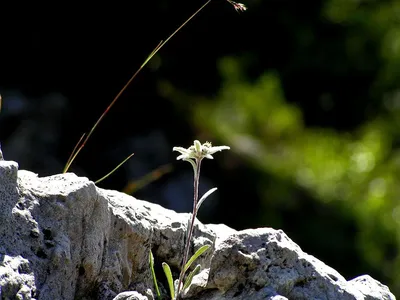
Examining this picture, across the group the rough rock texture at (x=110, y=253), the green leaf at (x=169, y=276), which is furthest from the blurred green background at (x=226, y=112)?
the green leaf at (x=169, y=276)

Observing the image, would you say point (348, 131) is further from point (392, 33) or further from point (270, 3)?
point (270, 3)

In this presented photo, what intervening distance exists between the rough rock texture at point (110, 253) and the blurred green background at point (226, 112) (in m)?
3.02

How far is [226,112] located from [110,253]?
7.67 metres

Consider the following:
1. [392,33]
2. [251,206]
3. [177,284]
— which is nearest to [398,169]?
[392,33]

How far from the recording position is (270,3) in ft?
30.0

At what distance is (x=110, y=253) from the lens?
2160 mm

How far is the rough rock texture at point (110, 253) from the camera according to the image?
191cm

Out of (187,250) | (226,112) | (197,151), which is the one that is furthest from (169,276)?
(226,112)

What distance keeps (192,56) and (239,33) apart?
2.42 feet

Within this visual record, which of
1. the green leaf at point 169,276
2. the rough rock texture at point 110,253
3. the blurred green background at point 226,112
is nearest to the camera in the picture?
the rough rock texture at point 110,253

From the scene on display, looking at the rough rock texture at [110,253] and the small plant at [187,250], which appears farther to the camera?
the small plant at [187,250]

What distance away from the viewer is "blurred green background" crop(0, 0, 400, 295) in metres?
6.96

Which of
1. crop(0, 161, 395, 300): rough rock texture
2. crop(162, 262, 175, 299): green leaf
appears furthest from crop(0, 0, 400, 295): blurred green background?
crop(162, 262, 175, 299): green leaf

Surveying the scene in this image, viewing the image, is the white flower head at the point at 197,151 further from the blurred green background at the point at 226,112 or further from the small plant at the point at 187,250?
the blurred green background at the point at 226,112
